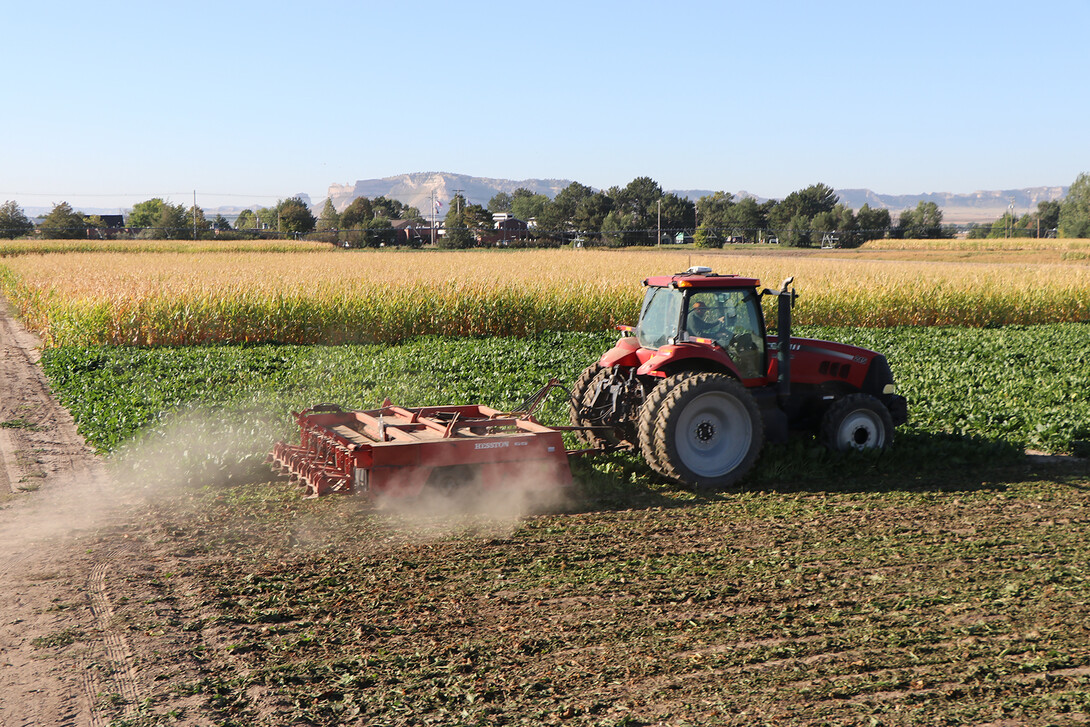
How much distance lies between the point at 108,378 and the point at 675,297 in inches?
393

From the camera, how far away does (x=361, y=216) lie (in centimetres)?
9831

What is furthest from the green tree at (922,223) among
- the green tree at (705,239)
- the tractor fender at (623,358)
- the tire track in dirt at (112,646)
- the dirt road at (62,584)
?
the tire track in dirt at (112,646)

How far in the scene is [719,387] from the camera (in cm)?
805

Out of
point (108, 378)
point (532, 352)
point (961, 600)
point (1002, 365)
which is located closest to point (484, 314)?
point (532, 352)

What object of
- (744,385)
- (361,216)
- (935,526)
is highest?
(361,216)

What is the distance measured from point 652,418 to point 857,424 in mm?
2608

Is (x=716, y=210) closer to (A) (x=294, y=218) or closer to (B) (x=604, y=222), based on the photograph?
(B) (x=604, y=222)

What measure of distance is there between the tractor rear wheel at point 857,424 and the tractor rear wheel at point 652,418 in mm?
1967

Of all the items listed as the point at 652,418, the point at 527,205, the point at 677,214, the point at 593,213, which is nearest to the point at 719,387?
the point at 652,418

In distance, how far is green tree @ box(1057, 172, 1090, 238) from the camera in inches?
3528

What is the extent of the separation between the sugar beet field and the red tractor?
36 centimetres

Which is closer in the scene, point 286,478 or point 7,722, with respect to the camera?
point 7,722

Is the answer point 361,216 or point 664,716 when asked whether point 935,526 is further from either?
point 361,216

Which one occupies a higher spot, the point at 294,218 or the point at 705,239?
the point at 294,218
